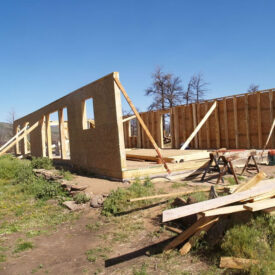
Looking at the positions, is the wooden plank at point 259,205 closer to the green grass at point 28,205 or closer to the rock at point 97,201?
the rock at point 97,201

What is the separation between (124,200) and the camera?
6172 millimetres

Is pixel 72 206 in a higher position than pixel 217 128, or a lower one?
lower

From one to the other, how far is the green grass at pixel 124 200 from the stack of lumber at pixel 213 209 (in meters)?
1.87

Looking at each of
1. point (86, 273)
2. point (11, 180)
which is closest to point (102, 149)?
point (11, 180)

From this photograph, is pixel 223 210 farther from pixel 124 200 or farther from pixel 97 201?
pixel 97 201

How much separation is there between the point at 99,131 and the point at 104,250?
198 inches

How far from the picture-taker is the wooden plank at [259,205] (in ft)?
12.0

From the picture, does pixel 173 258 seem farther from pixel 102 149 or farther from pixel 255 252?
pixel 102 149

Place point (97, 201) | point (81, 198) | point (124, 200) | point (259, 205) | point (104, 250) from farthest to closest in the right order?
point (81, 198) < point (97, 201) < point (124, 200) < point (104, 250) < point (259, 205)

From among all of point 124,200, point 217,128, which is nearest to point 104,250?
point 124,200

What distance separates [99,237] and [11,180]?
280 inches

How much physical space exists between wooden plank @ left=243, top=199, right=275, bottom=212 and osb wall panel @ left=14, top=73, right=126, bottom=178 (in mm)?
4500

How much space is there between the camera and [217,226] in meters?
4.11

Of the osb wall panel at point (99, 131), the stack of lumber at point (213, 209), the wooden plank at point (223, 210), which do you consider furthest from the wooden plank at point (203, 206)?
the osb wall panel at point (99, 131)
